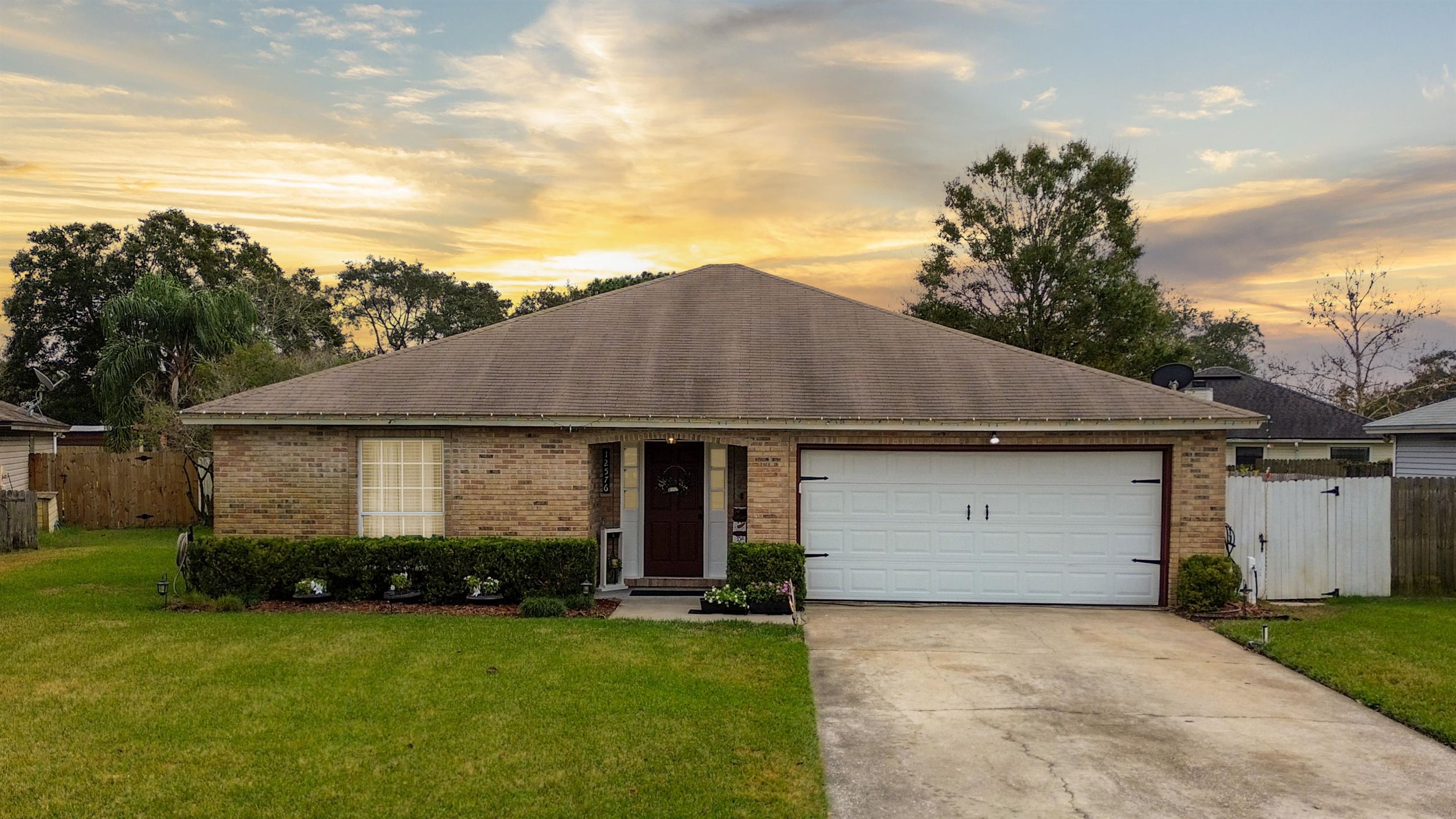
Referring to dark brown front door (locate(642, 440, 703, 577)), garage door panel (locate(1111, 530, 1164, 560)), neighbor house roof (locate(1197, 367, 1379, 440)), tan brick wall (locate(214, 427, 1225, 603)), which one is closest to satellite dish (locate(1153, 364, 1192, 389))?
tan brick wall (locate(214, 427, 1225, 603))

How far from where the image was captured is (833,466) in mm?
11234

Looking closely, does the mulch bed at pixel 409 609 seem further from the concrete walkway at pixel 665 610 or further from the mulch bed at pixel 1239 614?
the mulch bed at pixel 1239 614

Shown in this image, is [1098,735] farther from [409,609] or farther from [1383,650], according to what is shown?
[409,609]

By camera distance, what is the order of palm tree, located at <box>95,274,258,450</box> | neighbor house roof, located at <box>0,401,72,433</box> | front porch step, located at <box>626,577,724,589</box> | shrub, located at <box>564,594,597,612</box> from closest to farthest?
shrub, located at <box>564,594,597,612</box> → front porch step, located at <box>626,577,724,589</box> → neighbor house roof, located at <box>0,401,72,433</box> → palm tree, located at <box>95,274,258,450</box>

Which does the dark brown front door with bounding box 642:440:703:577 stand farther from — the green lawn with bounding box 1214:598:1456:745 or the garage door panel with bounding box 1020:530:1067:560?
the green lawn with bounding box 1214:598:1456:745

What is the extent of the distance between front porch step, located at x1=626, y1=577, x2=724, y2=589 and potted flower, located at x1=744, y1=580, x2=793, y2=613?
1930 millimetres

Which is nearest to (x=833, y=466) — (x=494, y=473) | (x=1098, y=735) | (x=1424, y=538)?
(x=494, y=473)

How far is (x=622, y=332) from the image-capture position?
13.3 metres

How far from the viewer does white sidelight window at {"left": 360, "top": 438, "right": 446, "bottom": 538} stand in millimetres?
11281

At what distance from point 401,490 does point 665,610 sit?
4406mm

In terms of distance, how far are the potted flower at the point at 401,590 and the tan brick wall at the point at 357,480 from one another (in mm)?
889

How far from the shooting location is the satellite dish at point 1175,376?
1325 centimetres

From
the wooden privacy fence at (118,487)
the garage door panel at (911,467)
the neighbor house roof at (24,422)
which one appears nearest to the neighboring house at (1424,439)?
the garage door panel at (911,467)

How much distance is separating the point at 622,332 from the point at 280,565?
248 inches
